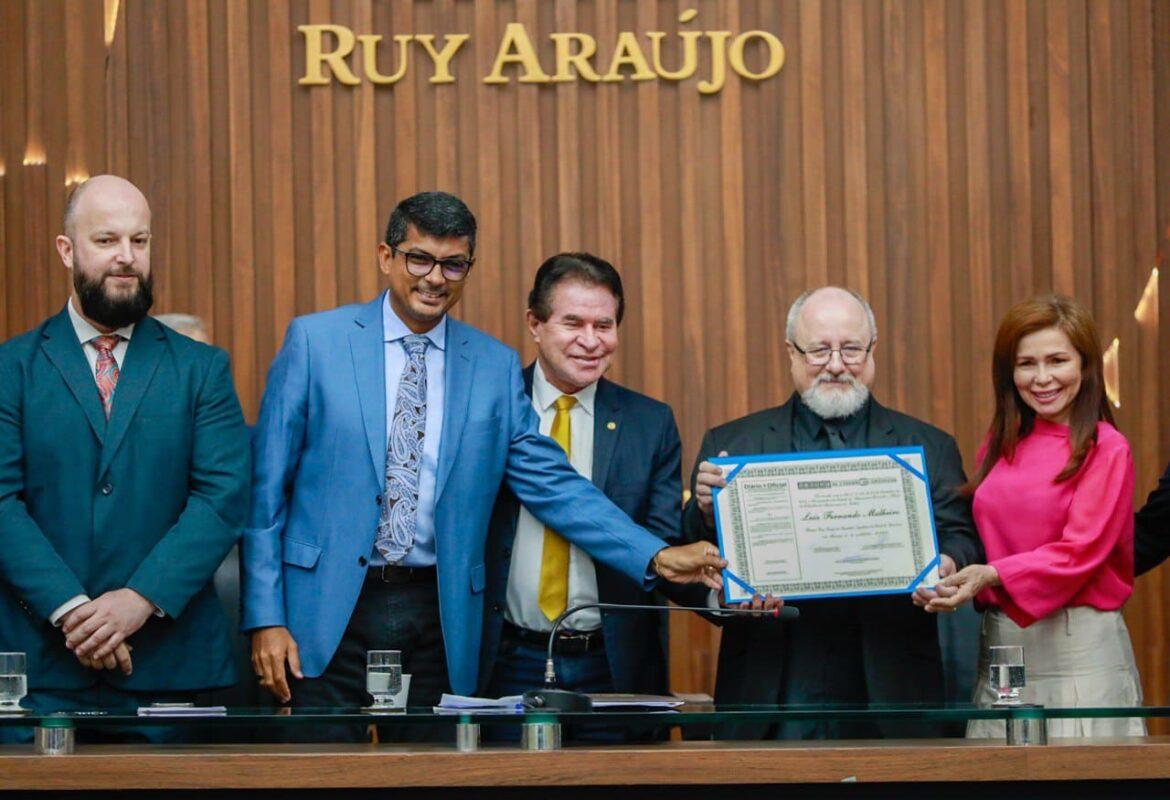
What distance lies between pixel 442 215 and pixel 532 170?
1.31 m

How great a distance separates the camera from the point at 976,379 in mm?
4688

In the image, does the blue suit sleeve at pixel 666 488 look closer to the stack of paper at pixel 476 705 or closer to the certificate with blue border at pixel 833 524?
the certificate with blue border at pixel 833 524

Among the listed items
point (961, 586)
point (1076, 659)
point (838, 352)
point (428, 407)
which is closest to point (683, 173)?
point (838, 352)

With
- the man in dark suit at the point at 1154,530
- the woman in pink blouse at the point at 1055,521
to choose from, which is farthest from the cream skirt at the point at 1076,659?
the man in dark suit at the point at 1154,530

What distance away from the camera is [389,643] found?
11.0 feet

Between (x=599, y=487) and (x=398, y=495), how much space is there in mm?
490

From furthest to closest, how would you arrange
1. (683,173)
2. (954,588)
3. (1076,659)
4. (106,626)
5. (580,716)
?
1. (683,173)
2. (1076,659)
3. (954,588)
4. (106,626)
5. (580,716)

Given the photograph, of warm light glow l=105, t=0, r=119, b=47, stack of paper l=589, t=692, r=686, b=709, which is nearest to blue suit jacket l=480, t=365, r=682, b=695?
stack of paper l=589, t=692, r=686, b=709

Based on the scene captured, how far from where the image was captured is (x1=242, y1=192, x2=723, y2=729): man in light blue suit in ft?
10.9

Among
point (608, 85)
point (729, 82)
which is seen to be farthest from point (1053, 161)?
point (608, 85)

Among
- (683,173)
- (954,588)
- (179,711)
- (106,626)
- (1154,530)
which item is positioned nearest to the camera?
(179,711)

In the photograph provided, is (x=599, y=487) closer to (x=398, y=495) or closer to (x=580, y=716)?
(x=398, y=495)

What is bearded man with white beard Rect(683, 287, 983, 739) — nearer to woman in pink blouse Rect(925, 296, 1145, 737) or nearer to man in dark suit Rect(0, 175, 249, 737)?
woman in pink blouse Rect(925, 296, 1145, 737)

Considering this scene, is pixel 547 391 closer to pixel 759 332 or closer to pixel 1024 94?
Answer: pixel 759 332
